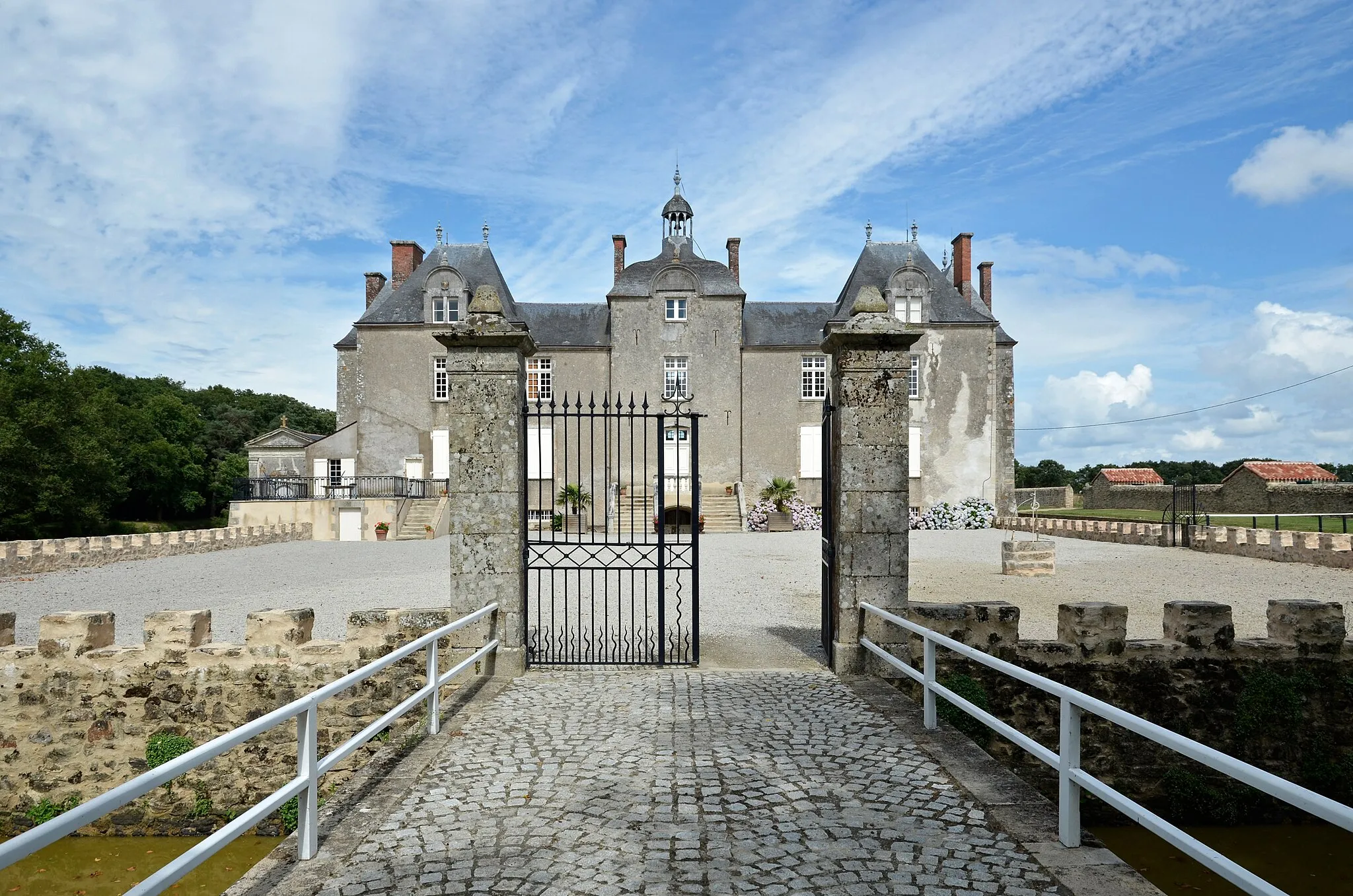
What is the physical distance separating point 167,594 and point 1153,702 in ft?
44.6

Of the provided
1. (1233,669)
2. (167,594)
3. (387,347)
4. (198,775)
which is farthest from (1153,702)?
(387,347)

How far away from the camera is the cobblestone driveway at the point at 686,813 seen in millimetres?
3262

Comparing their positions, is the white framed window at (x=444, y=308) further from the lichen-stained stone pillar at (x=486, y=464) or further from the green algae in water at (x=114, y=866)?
the green algae in water at (x=114, y=866)

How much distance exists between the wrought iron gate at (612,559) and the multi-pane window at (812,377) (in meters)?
4.77

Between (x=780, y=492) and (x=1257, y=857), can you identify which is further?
(x=780, y=492)

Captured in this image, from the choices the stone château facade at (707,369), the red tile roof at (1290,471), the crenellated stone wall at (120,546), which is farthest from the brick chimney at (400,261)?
the red tile roof at (1290,471)

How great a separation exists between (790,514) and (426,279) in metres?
15.4

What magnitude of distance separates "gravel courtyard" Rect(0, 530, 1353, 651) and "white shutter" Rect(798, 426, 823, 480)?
9428 mm

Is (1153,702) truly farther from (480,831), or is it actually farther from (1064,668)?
(480,831)

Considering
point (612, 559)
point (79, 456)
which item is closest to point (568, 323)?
point (612, 559)

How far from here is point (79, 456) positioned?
32000mm

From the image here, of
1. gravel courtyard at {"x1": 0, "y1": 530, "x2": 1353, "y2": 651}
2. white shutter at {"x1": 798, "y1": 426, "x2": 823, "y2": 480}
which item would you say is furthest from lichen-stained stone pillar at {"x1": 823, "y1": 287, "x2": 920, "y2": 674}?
Answer: white shutter at {"x1": 798, "y1": 426, "x2": 823, "y2": 480}

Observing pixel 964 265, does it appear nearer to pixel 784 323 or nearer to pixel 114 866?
pixel 784 323

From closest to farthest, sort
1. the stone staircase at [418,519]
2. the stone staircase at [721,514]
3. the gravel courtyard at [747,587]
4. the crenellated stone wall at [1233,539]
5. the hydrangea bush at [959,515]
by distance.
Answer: the gravel courtyard at [747,587]
the crenellated stone wall at [1233,539]
the stone staircase at [418,519]
the stone staircase at [721,514]
the hydrangea bush at [959,515]
